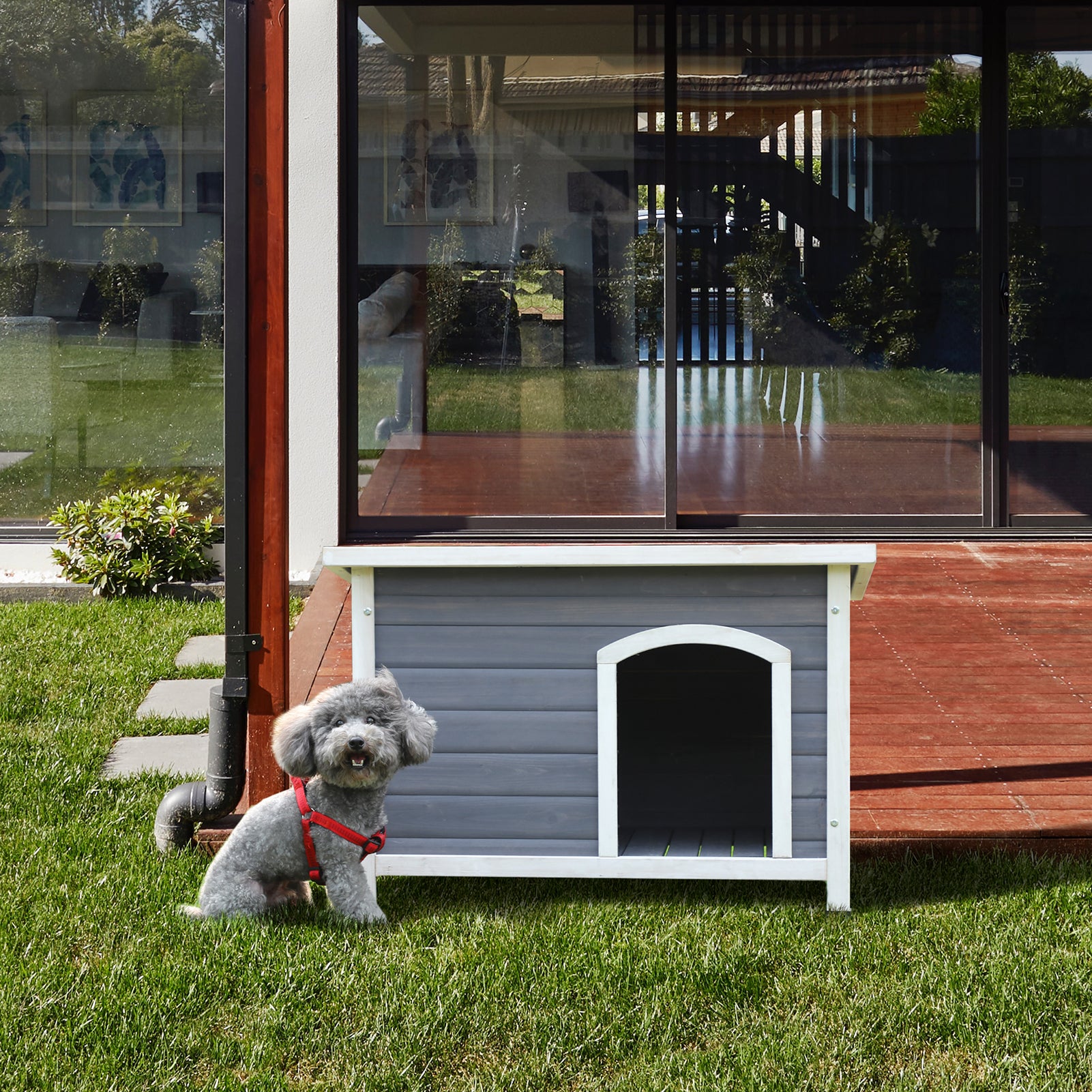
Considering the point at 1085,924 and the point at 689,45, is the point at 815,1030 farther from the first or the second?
the point at 689,45

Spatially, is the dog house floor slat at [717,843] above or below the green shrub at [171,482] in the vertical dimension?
below

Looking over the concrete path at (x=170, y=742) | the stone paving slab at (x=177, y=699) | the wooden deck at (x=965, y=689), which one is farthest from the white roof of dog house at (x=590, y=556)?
the stone paving slab at (x=177, y=699)

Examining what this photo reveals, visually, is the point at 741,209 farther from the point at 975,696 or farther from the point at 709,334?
the point at 975,696

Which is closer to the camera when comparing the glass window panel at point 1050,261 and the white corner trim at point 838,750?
the white corner trim at point 838,750

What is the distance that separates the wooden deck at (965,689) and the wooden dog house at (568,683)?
0.41m

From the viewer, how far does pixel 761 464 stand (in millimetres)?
7250

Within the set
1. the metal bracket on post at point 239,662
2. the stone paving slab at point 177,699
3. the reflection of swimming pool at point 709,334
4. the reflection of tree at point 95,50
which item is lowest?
the stone paving slab at point 177,699

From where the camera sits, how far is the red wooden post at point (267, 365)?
11.4 ft

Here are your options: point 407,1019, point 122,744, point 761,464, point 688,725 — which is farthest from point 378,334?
point 407,1019

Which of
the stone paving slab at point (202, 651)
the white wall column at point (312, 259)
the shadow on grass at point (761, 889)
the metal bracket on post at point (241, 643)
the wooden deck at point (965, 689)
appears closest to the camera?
the shadow on grass at point (761, 889)

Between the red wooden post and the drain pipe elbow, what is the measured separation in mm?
49

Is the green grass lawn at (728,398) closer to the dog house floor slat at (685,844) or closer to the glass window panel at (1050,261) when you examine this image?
the glass window panel at (1050,261)

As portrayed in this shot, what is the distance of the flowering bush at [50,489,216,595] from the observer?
259 inches

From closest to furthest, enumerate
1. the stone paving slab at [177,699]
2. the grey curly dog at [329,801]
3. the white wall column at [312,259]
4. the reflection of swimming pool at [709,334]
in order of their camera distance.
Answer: the grey curly dog at [329,801], the stone paving slab at [177,699], the white wall column at [312,259], the reflection of swimming pool at [709,334]
